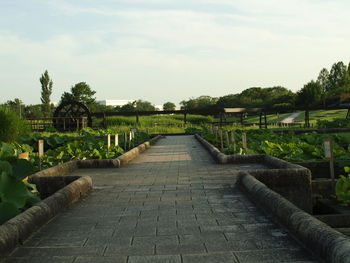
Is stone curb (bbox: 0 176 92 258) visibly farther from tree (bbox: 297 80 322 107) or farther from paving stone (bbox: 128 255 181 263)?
tree (bbox: 297 80 322 107)

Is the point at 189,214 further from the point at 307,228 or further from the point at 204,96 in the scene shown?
the point at 204,96

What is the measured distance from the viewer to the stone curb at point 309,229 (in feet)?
9.52

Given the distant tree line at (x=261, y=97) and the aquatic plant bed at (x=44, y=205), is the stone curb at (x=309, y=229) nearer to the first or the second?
the aquatic plant bed at (x=44, y=205)

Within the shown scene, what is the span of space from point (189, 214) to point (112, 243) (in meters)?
1.28

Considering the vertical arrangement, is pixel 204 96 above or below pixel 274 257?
above

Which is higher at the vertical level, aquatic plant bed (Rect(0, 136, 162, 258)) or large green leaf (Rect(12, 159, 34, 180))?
large green leaf (Rect(12, 159, 34, 180))

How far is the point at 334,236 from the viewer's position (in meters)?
3.10

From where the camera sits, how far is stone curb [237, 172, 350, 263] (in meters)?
2.90

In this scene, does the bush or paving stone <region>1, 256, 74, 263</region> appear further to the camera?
the bush

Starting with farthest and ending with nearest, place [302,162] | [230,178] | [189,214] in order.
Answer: [302,162], [230,178], [189,214]

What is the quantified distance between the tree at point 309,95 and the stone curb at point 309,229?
56.5m

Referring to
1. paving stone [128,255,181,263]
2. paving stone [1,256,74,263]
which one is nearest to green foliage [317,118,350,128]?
paving stone [128,255,181,263]

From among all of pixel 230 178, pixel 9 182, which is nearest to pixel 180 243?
pixel 9 182

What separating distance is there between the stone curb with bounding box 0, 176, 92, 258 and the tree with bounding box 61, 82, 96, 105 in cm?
6229
